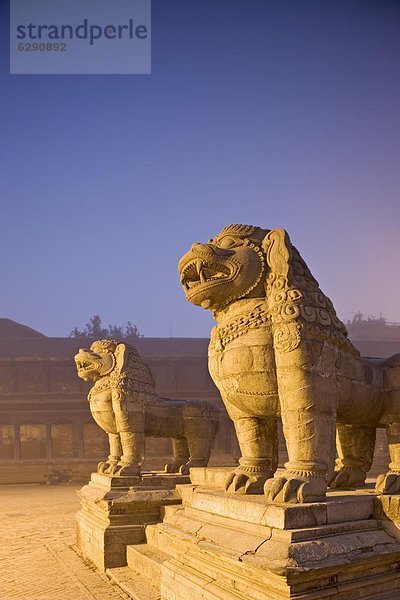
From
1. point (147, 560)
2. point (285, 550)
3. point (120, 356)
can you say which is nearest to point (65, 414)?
point (120, 356)

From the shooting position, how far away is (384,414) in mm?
4500

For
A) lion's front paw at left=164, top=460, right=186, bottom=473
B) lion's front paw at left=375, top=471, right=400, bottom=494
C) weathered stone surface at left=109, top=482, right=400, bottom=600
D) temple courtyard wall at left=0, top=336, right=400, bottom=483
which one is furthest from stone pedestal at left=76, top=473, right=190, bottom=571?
temple courtyard wall at left=0, top=336, right=400, bottom=483

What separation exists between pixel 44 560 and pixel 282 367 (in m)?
5.38

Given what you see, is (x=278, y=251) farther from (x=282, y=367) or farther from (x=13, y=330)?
(x=13, y=330)

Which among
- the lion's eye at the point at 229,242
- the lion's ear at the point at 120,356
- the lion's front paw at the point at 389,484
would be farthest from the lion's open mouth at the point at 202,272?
the lion's ear at the point at 120,356

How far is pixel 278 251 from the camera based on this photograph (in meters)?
4.12

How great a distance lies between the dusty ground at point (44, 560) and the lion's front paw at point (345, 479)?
96.3 inches

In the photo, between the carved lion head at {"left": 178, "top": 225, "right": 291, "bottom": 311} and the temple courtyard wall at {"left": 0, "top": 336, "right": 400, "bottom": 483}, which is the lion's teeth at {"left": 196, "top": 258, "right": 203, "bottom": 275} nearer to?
the carved lion head at {"left": 178, "top": 225, "right": 291, "bottom": 311}

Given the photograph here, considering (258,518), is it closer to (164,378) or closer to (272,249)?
(272,249)

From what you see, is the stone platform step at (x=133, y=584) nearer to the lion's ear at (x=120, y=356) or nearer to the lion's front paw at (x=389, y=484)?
the lion's front paw at (x=389, y=484)

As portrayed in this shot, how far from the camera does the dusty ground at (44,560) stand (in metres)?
5.78

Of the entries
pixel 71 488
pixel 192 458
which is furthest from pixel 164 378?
pixel 192 458

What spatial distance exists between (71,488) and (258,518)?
628 inches

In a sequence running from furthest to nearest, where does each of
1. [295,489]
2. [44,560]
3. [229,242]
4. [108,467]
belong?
1. [108,467]
2. [44,560]
3. [229,242]
4. [295,489]
